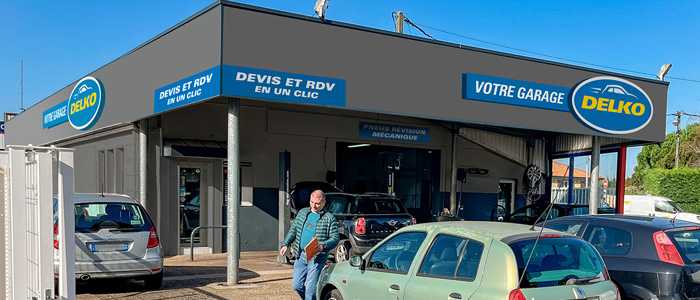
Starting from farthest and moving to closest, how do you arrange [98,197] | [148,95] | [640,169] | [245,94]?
[640,169] → [148,95] → [245,94] → [98,197]

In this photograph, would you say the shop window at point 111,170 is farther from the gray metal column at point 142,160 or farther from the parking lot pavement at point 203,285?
the parking lot pavement at point 203,285

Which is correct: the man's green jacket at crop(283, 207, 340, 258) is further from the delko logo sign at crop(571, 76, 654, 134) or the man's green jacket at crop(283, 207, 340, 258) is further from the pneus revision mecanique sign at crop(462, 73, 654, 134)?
the delko logo sign at crop(571, 76, 654, 134)

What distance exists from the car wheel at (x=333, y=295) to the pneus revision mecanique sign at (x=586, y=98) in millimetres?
7468

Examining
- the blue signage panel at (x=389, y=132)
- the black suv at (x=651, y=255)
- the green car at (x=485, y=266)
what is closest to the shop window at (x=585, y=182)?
the blue signage panel at (x=389, y=132)

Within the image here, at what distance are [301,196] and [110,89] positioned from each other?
18.1ft

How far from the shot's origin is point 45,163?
393 centimetres

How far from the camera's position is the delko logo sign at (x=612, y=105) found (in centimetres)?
1507

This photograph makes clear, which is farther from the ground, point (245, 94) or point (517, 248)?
point (245, 94)

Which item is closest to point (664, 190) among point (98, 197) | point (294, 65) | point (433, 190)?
point (433, 190)

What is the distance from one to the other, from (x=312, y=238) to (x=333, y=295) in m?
0.69

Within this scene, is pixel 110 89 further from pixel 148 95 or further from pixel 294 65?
pixel 294 65

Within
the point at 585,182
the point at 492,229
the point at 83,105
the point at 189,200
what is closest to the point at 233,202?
the point at 189,200

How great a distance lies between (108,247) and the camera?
876 cm

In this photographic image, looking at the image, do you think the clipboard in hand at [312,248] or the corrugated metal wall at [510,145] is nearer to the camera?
the clipboard in hand at [312,248]
